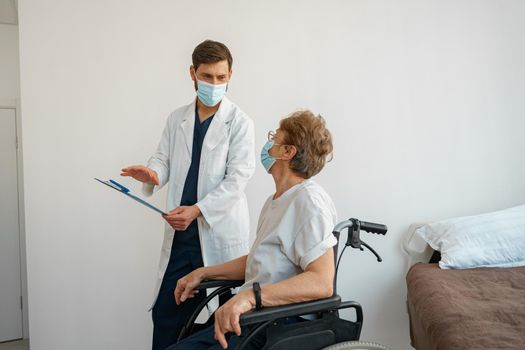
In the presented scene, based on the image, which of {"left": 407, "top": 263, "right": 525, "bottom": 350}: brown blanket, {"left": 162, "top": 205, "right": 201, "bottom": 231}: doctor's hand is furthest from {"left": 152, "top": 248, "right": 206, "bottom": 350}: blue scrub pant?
{"left": 407, "top": 263, "right": 525, "bottom": 350}: brown blanket

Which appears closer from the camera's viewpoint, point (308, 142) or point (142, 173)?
point (308, 142)

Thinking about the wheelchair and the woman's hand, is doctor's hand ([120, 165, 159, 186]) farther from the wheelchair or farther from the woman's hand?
the wheelchair

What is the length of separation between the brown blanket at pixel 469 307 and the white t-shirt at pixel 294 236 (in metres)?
0.44

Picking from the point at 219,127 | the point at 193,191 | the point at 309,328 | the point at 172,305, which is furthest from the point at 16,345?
the point at 309,328

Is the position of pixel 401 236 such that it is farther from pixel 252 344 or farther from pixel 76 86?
pixel 76 86

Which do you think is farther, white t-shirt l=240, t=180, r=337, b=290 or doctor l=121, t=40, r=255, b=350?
doctor l=121, t=40, r=255, b=350

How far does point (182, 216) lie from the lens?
5.69 feet

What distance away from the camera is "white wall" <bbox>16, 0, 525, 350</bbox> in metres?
2.54

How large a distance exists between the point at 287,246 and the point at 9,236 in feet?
9.31

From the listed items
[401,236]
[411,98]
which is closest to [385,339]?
[401,236]

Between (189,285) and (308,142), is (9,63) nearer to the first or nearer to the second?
(189,285)

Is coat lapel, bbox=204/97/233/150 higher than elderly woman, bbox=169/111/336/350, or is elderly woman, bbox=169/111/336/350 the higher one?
coat lapel, bbox=204/97/233/150

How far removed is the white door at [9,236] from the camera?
347cm

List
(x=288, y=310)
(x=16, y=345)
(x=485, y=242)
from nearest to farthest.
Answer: (x=288, y=310) → (x=485, y=242) → (x=16, y=345)
